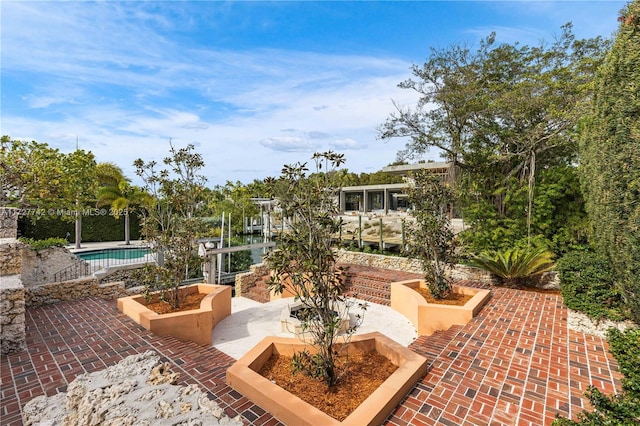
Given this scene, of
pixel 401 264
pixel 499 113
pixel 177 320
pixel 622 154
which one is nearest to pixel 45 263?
pixel 177 320

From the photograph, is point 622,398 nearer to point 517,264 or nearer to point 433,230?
point 433,230

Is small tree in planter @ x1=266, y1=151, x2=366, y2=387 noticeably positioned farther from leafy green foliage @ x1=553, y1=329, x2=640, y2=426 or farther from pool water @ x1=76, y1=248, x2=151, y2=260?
pool water @ x1=76, y1=248, x2=151, y2=260

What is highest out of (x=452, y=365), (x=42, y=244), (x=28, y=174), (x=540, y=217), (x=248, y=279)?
(x=28, y=174)

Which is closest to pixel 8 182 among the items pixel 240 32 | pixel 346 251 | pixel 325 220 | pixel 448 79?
pixel 240 32

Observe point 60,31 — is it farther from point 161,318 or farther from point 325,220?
point 325,220

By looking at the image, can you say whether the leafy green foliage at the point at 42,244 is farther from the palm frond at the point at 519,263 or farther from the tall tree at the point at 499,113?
the palm frond at the point at 519,263

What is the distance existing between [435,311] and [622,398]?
3.51 metres

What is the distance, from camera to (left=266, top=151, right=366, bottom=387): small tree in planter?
11.0 ft

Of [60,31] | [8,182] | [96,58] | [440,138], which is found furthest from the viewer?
[440,138]

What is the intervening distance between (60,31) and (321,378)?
7.91 meters

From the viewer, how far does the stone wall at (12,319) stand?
14.5 ft

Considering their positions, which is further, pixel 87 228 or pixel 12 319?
pixel 87 228

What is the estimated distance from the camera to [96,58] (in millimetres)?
6949

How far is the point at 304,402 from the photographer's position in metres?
2.92
